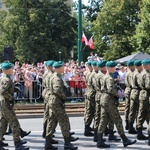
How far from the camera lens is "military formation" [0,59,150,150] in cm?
980

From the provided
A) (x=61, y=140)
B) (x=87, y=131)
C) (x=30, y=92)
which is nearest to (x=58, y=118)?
(x=61, y=140)

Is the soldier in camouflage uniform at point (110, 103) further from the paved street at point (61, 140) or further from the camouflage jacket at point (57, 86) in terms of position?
the camouflage jacket at point (57, 86)

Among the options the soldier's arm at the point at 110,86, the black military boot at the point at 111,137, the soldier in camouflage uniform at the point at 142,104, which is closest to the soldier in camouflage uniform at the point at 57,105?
the soldier's arm at the point at 110,86

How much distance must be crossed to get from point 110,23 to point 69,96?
2669 cm

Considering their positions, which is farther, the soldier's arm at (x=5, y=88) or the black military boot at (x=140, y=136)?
the black military boot at (x=140, y=136)

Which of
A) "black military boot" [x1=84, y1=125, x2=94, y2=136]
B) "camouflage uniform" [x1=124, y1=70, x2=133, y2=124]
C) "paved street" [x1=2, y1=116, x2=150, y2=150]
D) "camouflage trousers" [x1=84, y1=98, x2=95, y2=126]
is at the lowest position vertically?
"paved street" [x1=2, y1=116, x2=150, y2=150]

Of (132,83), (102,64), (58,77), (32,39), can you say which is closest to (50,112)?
(58,77)

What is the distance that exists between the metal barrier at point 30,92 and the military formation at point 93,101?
300 inches

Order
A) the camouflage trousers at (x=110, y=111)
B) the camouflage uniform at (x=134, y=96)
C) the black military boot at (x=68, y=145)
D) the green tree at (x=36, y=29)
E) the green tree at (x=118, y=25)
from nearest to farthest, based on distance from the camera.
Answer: the black military boot at (x=68, y=145), the camouflage trousers at (x=110, y=111), the camouflage uniform at (x=134, y=96), the green tree at (x=118, y=25), the green tree at (x=36, y=29)

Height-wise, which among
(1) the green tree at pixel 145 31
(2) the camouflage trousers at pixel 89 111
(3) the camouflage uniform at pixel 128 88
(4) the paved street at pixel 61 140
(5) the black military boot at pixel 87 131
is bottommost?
(4) the paved street at pixel 61 140

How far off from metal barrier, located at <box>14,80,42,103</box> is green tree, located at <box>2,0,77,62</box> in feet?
105

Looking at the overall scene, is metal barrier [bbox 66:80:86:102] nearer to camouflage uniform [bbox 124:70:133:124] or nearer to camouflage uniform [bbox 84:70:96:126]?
camouflage uniform [bbox 124:70:133:124]

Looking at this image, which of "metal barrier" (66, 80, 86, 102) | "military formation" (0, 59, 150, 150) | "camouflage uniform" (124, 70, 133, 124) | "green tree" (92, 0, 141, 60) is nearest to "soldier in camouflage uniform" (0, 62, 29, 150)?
"military formation" (0, 59, 150, 150)

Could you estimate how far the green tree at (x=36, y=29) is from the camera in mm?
51656
